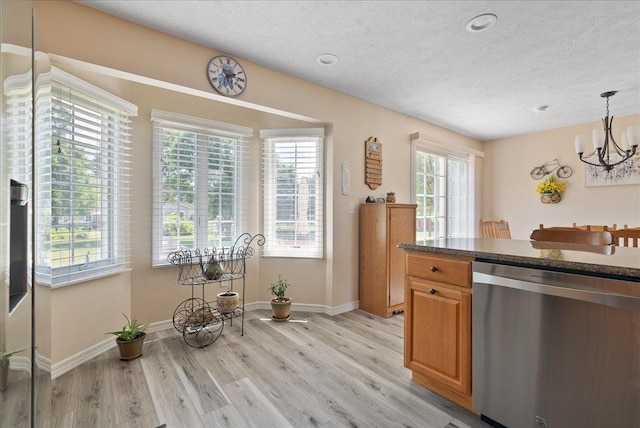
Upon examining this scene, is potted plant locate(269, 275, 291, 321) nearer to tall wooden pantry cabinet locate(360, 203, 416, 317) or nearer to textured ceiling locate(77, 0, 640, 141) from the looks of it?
tall wooden pantry cabinet locate(360, 203, 416, 317)

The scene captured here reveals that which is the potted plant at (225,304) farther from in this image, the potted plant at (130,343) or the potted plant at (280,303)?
the potted plant at (130,343)

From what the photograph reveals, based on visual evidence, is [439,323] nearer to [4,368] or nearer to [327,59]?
[4,368]

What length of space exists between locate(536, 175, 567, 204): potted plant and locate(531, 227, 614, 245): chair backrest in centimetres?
299

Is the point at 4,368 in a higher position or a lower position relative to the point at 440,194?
lower

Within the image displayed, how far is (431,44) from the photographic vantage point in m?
2.38

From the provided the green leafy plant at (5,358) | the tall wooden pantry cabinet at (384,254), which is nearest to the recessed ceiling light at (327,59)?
the tall wooden pantry cabinet at (384,254)

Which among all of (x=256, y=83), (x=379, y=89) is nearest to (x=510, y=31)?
(x=379, y=89)

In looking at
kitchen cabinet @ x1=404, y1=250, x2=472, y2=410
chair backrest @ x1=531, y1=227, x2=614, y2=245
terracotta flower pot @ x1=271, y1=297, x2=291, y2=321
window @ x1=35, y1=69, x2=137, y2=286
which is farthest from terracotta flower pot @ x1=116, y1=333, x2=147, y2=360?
chair backrest @ x1=531, y1=227, x2=614, y2=245

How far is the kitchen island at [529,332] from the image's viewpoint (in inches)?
45.8

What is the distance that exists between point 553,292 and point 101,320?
10.1 ft

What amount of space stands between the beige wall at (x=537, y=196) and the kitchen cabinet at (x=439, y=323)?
4147 millimetres

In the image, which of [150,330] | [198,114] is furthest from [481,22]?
[150,330]

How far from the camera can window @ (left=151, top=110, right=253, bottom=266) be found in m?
2.87

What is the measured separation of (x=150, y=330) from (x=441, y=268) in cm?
270
